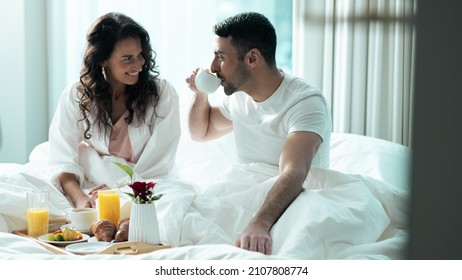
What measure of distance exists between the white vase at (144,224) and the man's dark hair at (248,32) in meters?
0.81

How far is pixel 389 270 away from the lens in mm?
1127

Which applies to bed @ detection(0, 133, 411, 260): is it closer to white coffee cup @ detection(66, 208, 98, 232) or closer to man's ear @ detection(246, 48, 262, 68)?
white coffee cup @ detection(66, 208, 98, 232)

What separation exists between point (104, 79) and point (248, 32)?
0.65 meters

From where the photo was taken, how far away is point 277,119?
2.29 meters

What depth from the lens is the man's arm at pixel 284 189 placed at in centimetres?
176

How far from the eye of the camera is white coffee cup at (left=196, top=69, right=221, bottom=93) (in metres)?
2.32

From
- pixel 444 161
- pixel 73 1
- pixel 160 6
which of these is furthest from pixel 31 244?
pixel 73 1

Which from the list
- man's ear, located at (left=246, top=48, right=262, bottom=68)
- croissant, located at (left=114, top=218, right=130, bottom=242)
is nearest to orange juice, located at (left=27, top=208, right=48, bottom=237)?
croissant, located at (left=114, top=218, right=130, bottom=242)

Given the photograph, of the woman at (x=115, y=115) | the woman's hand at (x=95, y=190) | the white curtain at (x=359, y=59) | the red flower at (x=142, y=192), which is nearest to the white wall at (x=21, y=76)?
the woman at (x=115, y=115)

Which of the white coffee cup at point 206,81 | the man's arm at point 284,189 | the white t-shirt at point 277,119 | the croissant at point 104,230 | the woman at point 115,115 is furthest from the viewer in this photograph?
the woman at point 115,115

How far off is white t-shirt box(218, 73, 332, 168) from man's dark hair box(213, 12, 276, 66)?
0.48 feet

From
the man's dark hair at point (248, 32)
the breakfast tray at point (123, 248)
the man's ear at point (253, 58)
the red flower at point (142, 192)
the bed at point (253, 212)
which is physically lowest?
the breakfast tray at point (123, 248)

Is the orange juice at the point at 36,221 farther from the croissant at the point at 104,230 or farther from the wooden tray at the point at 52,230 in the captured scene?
the croissant at the point at 104,230

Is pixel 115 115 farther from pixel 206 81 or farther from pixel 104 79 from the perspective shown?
pixel 206 81
